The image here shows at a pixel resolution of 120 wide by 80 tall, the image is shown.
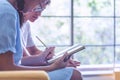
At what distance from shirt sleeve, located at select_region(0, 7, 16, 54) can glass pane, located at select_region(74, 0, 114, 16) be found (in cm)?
144

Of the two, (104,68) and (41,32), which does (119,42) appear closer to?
(104,68)

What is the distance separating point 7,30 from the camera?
1514mm

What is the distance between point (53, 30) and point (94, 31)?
42 cm

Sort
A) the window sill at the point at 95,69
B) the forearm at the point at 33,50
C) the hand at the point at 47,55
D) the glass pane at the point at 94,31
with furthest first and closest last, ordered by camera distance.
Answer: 1. the glass pane at the point at 94,31
2. the window sill at the point at 95,69
3. the forearm at the point at 33,50
4. the hand at the point at 47,55

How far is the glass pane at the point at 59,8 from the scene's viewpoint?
9.44 ft

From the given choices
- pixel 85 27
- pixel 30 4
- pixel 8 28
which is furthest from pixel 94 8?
pixel 8 28

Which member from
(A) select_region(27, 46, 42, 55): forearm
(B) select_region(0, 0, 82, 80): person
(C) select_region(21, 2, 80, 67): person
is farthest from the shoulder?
(A) select_region(27, 46, 42, 55): forearm

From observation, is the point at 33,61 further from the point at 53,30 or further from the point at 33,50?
the point at 53,30

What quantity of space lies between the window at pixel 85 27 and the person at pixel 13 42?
120 cm

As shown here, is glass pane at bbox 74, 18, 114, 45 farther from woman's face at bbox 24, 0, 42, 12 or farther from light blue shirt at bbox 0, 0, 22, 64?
light blue shirt at bbox 0, 0, 22, 64

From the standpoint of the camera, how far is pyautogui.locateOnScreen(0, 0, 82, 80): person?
1507 millimetres

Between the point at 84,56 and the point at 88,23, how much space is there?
34cm

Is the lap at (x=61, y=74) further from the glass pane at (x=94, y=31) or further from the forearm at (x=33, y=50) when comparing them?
the glass pane at (x=94, y=31)

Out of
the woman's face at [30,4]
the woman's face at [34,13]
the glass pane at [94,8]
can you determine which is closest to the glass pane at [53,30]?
the glass pane at [94,8]
